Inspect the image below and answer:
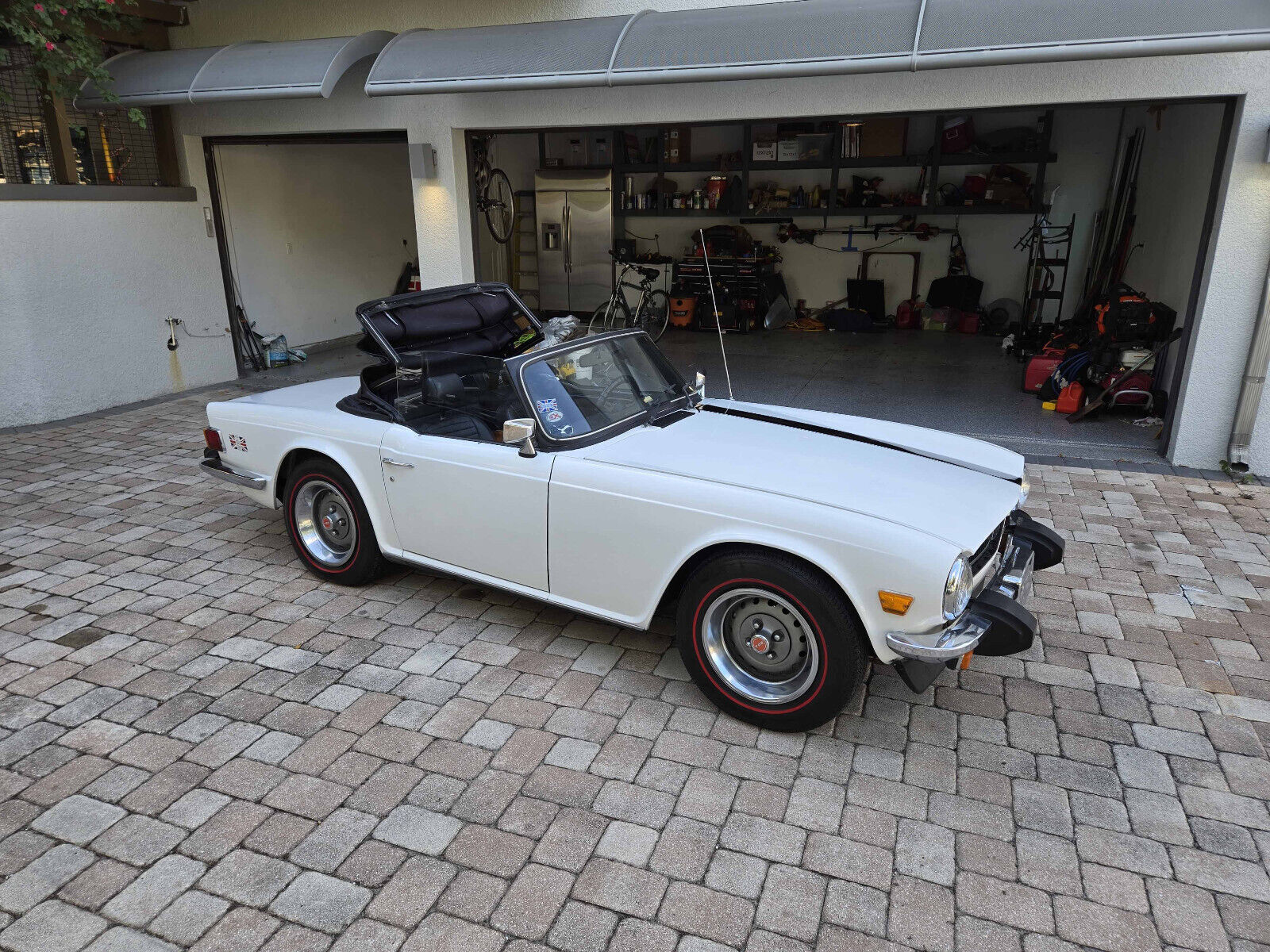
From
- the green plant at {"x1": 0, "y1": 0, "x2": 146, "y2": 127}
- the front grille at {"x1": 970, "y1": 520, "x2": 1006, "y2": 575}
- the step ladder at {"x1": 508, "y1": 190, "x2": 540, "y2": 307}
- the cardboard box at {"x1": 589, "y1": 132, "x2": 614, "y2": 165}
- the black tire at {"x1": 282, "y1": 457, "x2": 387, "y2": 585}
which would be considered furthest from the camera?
the step ladder at {"x1": 508, "y1": 190, "x2": 540, "y2": 307}

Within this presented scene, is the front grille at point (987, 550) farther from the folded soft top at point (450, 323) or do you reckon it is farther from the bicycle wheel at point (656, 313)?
the bicycle wheel at point (656, 313)

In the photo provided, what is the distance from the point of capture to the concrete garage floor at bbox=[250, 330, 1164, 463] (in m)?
7.37

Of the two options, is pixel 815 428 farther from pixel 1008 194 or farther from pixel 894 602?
pixel 1008 194

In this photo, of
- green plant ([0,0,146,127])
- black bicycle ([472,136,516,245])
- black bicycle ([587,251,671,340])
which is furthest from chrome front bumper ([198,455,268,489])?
black bicycle ([472,136,516,245])

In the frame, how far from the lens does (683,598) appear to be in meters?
3.35

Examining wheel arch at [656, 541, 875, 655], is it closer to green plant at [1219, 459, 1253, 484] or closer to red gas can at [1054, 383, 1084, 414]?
green plant at [1219, 459, 1253, 484]

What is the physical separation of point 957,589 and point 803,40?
4.50 metres

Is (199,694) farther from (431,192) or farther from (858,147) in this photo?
(858,147)

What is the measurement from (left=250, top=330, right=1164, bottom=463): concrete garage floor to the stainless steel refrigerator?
6.26 feet

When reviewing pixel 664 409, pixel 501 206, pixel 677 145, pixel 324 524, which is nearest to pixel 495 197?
pixel 501 206

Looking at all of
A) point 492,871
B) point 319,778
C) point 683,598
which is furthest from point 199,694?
point 683,598

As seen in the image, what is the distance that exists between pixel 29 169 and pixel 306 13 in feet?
9.97

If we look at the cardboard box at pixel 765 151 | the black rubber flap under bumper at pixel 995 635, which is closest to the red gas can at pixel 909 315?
the cardboard box at pixel 765 151

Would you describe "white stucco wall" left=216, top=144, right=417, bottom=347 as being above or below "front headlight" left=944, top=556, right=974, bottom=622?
above
